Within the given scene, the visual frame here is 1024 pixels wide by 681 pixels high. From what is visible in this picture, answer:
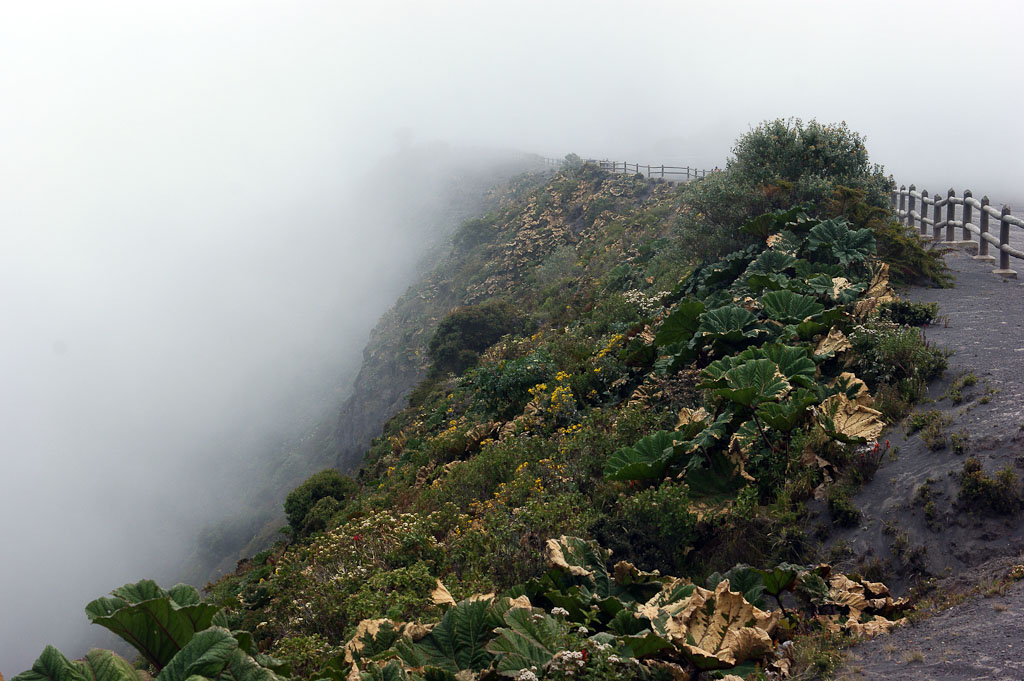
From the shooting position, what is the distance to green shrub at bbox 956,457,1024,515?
439cm

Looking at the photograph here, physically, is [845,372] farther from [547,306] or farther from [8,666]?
[8,666]

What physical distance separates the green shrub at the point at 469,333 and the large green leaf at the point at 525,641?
19.7 metres

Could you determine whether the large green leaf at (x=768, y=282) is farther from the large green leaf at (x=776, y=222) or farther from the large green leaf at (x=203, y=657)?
the large green leaf at (x=203, y=657)

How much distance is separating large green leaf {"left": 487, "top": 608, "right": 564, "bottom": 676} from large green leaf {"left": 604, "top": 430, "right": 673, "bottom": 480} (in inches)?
98.8

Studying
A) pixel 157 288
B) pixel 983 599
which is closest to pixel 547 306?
pixel 983 599

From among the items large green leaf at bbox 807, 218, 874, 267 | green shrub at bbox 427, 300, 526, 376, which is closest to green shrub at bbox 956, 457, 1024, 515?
large green leaf at bbox 807, 218, 874, 267

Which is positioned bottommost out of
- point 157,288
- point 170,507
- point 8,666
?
point 8,666

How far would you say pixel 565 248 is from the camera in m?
30.3

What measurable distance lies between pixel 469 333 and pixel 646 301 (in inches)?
437

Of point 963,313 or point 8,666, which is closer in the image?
point 963,313

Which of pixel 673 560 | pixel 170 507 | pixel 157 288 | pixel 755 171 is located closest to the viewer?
pixel 673 560

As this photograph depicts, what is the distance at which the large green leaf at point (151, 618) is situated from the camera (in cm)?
261

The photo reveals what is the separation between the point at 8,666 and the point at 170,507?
14.9 meters

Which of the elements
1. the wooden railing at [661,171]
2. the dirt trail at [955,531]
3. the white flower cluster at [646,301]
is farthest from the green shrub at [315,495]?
the wooden railing at [661,171]
